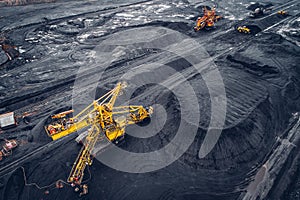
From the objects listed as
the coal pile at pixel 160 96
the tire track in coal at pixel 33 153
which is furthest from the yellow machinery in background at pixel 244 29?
the tire track in coal at pixel 33 153

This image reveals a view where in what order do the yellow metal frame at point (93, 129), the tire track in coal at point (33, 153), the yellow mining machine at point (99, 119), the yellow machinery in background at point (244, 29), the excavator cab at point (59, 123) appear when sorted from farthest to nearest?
the yellow machinery in background at point (244, 29), the excavator cab at point (59, 123), the yellow mining machine at point (99, 119), the tire track in coal at point (33, 153), the yellow metal frame at point (93, 129)

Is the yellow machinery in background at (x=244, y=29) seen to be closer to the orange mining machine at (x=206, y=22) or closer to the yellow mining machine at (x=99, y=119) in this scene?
the orange mining machine at (x=206, y=22)

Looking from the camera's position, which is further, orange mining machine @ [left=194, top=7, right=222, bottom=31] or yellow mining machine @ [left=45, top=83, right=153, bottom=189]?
orange mining machine @ [left=194, top=7, right=222, bottom=31]

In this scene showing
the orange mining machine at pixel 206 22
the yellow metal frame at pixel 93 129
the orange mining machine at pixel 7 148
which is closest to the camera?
the yellow metal frame at pixel 93 129

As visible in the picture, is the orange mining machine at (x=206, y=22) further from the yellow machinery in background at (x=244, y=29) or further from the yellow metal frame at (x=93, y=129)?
the yellow metal frame at (x=93, y=129)

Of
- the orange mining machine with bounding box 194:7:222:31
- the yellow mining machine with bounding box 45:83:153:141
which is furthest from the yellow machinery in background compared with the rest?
the yellow mining machine with bounding box 45:83:153:141

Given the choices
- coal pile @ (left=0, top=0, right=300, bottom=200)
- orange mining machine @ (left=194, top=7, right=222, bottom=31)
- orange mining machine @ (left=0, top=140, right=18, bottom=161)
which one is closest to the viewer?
coal pile @ (left=0, top=0, right=300, bottom=200)

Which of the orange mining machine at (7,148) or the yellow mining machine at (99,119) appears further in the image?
the orange mining machine at (7,148)

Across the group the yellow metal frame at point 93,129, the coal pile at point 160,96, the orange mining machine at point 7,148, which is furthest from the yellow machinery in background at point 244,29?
the orange mining machine at point 7,148

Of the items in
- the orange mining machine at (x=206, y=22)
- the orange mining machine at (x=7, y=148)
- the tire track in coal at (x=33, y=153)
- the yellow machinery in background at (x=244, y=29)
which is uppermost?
the orange mining machine at (x=206, y=22)

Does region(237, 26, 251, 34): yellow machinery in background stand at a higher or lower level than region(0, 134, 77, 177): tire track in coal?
higher

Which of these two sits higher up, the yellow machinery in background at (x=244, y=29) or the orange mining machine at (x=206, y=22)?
the orange mining machine at (x=206, y=22)

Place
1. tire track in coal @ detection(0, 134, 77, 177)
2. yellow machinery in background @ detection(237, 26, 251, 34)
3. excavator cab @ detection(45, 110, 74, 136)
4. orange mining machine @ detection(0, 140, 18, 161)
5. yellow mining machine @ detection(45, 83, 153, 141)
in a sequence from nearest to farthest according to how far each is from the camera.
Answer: tire track in coal @ detection(0, 134, 77, 177) < yellow mining machine @ detection(45, 83, 153, 141) < orange mining machine @ detection(0, 140, 18, 161) < excavator cab @ detection(45, 110, 74, 136) < yellow machinery in background @ detection(237, 26, 251, 34)

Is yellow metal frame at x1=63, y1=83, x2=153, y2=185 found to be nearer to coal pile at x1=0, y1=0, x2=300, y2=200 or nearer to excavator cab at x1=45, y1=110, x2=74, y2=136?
excavator cab at x1=45, y1=110, x2=74, y2=136
